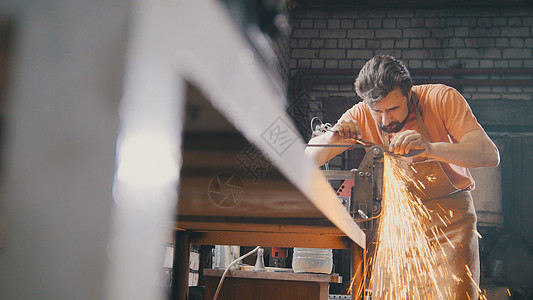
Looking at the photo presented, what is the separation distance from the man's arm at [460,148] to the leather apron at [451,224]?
0.14m

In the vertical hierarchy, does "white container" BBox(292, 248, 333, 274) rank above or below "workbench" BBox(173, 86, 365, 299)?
below

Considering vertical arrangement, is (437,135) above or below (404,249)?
above

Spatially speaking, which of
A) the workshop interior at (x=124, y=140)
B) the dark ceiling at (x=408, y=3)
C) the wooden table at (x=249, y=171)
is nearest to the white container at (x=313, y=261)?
the wooden table at (x=249, y=171)

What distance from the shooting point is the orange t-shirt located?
303 cm

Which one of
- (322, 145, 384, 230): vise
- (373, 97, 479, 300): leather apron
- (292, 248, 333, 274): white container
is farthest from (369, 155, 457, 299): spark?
(322, 145, 384, 230): vise

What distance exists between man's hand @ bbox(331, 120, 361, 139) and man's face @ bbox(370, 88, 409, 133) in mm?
251

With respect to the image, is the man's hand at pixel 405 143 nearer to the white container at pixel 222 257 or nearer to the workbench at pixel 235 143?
the white container at pixel 222 257

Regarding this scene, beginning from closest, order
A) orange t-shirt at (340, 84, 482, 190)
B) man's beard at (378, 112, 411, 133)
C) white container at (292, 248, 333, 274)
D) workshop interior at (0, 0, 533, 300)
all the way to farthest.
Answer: workshop interior at (0, 0, 533, 300), white container at (292, 248, 333, 274), orange t-shirt at (340, 84, 482, 190), man's beard at (378, 112, 411, 133)

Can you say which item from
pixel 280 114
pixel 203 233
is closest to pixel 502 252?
pixel 203 233

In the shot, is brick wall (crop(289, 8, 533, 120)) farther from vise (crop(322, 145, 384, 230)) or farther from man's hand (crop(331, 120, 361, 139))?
vise (crop(322, 145, 384, 230))

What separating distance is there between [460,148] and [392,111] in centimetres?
45

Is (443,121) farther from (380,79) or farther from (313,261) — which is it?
(313,261)

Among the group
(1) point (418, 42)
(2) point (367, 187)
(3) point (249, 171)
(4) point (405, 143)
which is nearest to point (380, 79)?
(4) point (405, 143)

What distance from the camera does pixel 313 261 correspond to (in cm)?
249
